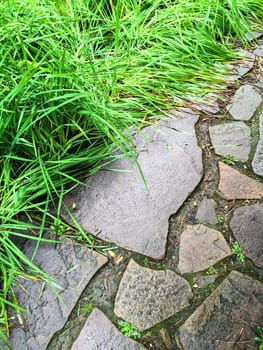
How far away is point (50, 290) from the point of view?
1605 millimetres

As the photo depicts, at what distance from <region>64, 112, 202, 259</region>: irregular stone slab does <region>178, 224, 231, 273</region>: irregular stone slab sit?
0.33ft

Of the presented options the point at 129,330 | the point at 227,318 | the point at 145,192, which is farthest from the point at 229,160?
the point at 129,330

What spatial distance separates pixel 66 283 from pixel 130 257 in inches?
11.9

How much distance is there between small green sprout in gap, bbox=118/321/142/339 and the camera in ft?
4.86

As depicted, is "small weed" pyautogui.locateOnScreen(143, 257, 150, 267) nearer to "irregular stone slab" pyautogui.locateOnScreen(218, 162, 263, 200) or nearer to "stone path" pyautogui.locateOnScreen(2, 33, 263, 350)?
"stone path" pyautogui.locateOnScreen(2, 33, 263, 350)

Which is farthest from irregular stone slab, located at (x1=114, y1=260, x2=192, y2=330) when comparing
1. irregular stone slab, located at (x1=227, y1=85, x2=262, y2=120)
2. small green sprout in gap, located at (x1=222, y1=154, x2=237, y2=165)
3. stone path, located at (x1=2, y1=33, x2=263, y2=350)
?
irregular stone slab, located at (x1=227, y1=85, x2=262, y2=120)

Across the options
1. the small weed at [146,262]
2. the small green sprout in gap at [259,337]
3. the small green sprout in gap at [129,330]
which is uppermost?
the small green sprout in gap at [259,337]

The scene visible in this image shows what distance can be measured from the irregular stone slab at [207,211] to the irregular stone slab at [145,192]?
3.8 inches

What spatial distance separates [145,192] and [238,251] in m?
0.54

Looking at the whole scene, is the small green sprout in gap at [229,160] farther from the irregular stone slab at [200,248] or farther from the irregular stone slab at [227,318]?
the irregular stone slab at [227,318]

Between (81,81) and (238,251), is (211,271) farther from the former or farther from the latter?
(81,81)

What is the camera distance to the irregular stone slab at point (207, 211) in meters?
1.86

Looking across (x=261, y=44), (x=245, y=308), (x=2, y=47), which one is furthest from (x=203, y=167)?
(x=261, y=44)

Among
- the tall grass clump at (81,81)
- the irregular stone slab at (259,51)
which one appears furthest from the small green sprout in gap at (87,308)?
the irregular stone slab at (259,51)
